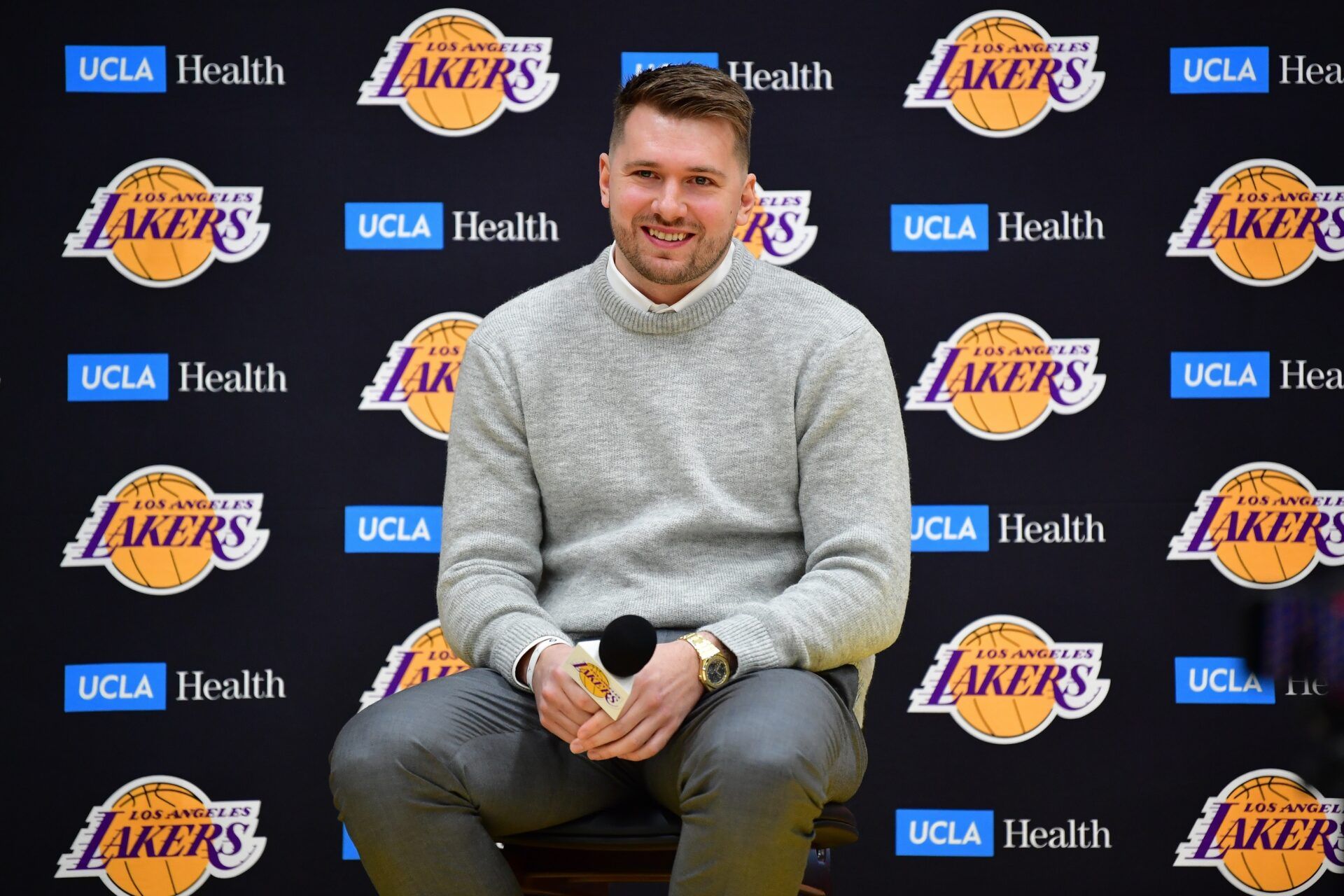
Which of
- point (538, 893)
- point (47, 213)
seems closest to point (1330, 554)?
point (538, 893)

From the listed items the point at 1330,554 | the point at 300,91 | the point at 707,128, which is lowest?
the point at 1330,554

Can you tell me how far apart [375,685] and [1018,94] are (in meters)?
1.87

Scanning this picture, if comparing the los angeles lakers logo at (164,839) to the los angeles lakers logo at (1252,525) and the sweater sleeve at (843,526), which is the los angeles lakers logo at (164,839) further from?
the los angeles lakers logo at (1252,525)

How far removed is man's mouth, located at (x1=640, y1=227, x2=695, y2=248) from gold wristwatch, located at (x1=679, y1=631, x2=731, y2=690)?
57 cm

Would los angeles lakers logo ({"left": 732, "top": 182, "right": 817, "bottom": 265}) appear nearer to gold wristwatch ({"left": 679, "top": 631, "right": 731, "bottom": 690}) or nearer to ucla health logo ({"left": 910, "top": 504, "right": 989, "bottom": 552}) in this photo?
ucla health logo ({"left": 910, "top": 504, "right": 989, "bottom": 552})

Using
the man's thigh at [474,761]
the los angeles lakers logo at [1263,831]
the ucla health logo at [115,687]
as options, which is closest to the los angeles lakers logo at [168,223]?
the ucla health logo at [115,687]

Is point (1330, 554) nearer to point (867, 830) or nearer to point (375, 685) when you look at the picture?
point (867, 830)

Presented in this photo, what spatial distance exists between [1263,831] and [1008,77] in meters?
1.69

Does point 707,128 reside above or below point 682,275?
above

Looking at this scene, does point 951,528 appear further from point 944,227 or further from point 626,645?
point 626,645

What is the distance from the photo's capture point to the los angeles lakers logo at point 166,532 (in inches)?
104

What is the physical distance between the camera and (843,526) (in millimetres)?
1634

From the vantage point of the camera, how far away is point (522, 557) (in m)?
1.74

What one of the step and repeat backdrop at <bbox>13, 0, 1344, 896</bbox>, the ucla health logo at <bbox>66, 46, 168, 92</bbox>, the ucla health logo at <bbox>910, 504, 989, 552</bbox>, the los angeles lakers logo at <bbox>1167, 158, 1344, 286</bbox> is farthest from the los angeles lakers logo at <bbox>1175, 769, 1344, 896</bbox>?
the ucla health logo at <bbox>66, 46, 168, 92</bbox>
